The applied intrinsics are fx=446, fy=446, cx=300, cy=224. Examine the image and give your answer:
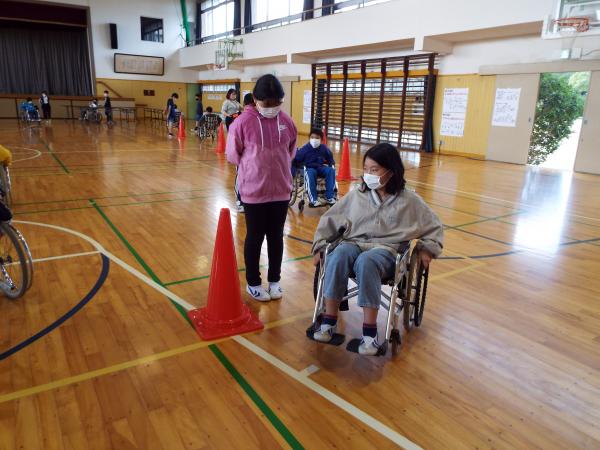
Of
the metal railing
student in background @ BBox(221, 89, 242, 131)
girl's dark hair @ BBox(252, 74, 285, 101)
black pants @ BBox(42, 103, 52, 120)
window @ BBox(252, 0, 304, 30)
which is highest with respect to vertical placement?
window @ BBox(252, 0, 304, 30)

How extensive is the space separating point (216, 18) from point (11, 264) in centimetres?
2029

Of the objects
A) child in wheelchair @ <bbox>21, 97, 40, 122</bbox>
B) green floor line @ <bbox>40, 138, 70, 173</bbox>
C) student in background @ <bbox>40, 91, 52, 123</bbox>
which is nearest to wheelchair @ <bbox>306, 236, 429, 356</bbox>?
green floor line @ <bbox>40, 138, 70, 173</bbox>

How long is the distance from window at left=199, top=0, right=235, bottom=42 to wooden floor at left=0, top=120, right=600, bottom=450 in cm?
1717

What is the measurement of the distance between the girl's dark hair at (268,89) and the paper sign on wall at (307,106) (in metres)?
13.4

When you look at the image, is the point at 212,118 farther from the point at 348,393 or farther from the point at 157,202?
A: the point at 348,393

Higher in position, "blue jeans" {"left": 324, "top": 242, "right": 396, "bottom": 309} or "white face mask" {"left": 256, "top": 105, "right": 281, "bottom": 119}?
"white face mask" {"left": 256, "top": 105, "right": 281, "bottom": 119}

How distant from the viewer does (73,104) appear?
786 inches

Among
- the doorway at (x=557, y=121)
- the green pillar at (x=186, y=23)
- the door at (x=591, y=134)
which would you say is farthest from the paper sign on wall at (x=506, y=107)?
the green pillar at (x=186, y=23)

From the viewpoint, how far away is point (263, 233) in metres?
2.67

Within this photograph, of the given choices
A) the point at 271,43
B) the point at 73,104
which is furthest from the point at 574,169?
the point at 73,104

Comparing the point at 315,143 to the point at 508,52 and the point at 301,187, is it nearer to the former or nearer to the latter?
the point at 301,187

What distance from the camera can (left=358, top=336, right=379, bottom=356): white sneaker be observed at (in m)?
2.05

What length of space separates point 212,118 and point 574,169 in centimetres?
937

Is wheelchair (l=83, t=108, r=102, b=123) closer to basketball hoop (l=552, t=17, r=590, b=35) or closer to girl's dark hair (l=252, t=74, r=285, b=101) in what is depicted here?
basketball hoop (l=552, t=17, r=590, b=35)
